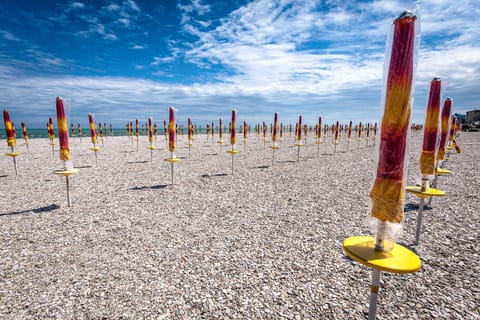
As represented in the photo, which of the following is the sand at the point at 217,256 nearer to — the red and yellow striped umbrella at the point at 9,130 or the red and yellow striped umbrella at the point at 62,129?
the red and yellow striped umbrella at the point at 62,129

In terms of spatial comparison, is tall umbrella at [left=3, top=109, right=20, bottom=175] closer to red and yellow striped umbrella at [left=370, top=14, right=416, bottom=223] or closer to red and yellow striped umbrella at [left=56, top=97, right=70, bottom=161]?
red and yellow striped umbrella at [left=56, top=97, right=70, bottom=161]

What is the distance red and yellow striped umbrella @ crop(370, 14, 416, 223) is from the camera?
1.80m

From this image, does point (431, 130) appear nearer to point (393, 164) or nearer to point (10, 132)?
point (393, 164)

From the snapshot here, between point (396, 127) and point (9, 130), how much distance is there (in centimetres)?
1408

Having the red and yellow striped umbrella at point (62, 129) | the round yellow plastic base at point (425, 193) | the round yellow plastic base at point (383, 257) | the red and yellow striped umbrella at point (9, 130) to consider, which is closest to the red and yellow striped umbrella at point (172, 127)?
the red and yellow striped umbrella at point (62, 129)

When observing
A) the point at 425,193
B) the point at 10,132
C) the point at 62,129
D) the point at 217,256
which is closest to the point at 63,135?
the point at 62,129

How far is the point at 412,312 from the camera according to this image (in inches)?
127

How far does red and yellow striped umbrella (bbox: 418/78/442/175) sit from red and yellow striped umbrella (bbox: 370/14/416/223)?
112 inches

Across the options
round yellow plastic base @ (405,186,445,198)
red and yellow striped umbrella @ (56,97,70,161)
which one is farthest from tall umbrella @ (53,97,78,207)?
round yellow plastic base @ (405,186,445,198)

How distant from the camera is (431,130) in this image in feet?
13.6

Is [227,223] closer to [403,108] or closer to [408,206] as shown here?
[403,108]

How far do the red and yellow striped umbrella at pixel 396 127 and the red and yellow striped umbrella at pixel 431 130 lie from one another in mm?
2848

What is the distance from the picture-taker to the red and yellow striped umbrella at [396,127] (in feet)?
5.90

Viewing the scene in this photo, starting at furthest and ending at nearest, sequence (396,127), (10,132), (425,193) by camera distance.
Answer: (10,132) → (425,193) → (396,127)
